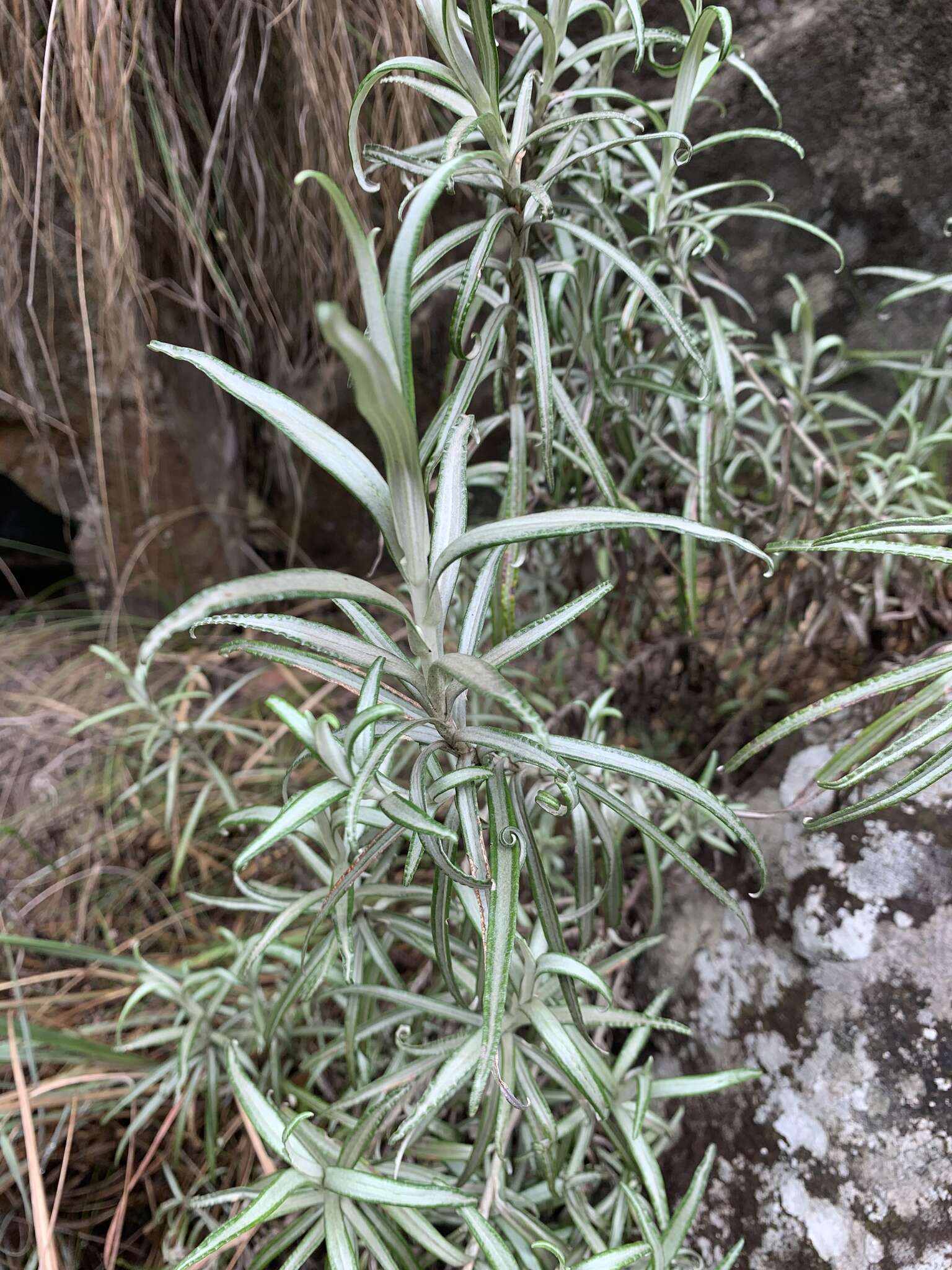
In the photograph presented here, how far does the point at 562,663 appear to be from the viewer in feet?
4.42

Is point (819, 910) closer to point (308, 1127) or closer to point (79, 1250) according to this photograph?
point (308, 1127)

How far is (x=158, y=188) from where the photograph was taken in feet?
4.49

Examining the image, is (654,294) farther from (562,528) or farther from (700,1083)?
(700,1083)

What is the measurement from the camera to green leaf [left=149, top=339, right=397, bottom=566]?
0.44 meters

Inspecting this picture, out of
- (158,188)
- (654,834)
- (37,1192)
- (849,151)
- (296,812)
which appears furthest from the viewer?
(158,188)

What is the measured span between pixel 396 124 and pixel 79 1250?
1735 mm

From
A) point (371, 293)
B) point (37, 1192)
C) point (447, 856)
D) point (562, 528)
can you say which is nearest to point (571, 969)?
point (447, 856)

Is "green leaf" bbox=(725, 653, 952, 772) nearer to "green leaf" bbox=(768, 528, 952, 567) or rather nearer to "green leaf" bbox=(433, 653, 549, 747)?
"green leaf" bbox=(768, 528, 952, 567)

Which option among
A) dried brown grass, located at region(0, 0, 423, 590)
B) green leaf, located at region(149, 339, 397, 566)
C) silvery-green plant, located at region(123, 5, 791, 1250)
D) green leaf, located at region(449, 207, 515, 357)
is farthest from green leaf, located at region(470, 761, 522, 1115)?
dried brown grass, located at region(0, 0, 423, 590)

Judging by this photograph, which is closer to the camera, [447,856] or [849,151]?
[447,856]

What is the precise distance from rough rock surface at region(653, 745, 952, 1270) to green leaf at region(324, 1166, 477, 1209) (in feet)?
1.17

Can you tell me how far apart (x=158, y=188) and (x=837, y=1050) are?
65.4 inches

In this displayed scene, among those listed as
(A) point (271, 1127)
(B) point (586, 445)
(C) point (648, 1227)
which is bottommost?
(C) point (648, 1227)

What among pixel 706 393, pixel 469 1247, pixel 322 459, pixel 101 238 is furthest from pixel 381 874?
pixel 101 238
